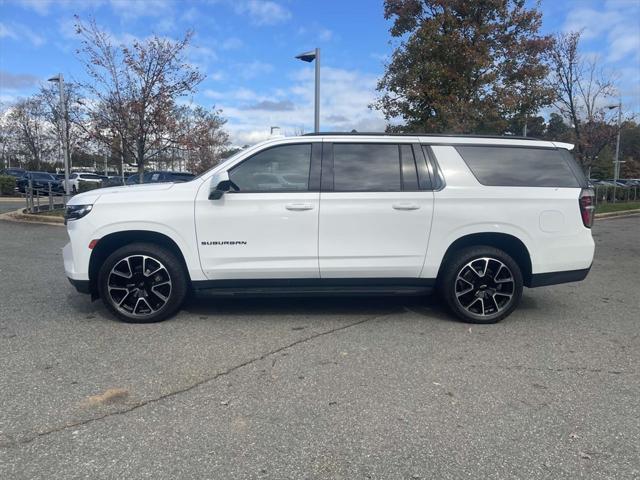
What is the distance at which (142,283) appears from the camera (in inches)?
191

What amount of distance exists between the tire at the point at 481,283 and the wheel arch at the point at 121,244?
2.60 m

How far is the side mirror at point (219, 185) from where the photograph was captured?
15.3 ft

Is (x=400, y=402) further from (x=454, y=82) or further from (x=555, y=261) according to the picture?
(x=454, y=82)

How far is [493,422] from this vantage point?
3.12 meters

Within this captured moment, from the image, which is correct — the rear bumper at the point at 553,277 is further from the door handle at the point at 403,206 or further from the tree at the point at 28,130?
the tree at the point at 28,130

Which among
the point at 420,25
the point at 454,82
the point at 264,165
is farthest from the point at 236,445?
the point at 420,25

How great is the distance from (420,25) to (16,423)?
1401 centimetres

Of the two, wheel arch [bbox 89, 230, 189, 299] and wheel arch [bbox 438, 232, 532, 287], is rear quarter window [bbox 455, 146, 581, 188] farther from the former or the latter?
wheel arch [bbox 89, 230, 189, 299]

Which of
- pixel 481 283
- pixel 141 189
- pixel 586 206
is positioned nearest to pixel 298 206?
pixel 141 189

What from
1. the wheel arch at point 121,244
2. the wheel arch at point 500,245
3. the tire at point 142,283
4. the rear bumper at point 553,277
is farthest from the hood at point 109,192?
the rear bumper at point 553,277

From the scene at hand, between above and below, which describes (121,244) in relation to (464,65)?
below

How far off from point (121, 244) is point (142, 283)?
450 mm

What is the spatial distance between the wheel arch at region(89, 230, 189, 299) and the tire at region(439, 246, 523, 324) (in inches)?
102

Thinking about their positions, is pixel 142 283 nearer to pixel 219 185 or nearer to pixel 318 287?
pixel 219 185
